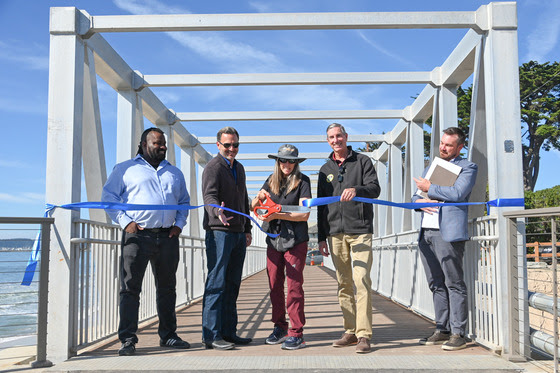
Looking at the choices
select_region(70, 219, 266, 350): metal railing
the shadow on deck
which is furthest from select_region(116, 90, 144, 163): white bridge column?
the shadow on deck

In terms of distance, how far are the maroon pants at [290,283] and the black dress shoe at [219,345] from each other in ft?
1.66

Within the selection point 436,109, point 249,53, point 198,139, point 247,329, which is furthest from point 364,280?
point 198,139

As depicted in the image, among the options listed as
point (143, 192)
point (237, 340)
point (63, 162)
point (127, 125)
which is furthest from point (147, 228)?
point (127, 125)

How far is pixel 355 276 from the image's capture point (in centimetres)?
480

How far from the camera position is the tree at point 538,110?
40.3m

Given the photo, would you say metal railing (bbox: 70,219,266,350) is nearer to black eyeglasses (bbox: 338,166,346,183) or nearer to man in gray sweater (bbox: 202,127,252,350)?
man in gray sweater (bbox: 202,127,252,350)

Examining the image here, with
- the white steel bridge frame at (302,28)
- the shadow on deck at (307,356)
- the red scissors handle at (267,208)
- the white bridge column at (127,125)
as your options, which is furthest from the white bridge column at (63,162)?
the white bridge column at (127,125)

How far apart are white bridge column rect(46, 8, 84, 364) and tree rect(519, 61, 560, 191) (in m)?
39.6

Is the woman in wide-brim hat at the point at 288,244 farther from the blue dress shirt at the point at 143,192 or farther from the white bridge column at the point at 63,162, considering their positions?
the white bridge column at the point at 63,162

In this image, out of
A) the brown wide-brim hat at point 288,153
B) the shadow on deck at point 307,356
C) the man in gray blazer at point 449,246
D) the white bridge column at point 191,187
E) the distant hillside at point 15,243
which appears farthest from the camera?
the white bridge column at point 191,187

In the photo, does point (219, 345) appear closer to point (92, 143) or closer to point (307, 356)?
point (307, 356)

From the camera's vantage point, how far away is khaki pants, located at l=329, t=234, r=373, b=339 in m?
4.71

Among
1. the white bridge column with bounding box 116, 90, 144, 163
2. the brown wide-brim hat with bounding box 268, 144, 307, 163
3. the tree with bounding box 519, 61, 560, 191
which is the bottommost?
the brown wide-brim hat with bounding box 268, 144, 307, 163

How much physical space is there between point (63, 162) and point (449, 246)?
3.25m
